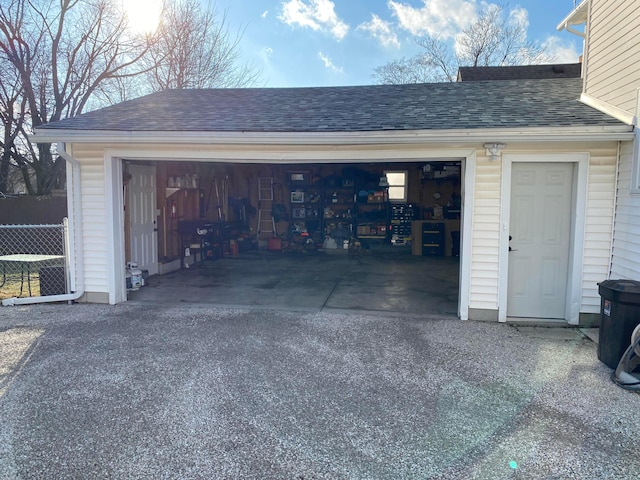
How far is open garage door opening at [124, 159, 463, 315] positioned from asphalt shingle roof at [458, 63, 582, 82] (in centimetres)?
464

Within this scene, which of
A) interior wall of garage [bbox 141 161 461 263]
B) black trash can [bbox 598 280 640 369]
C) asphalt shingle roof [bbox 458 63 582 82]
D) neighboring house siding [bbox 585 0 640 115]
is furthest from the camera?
asphalt shingle roof [bbox 458 63 582 82]

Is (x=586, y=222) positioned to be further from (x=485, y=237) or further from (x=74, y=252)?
(x=74, y=252)

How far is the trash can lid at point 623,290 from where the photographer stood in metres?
4.05

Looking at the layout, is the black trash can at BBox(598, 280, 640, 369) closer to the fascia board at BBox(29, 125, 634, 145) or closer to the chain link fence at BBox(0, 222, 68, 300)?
the fascia board at BBox(29, 125, 634, 145)

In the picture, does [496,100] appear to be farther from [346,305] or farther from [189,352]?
[189,352]

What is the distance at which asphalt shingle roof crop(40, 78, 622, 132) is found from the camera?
5.66 metres

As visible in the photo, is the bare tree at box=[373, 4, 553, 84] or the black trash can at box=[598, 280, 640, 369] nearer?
the black trash can at box=[598, 280, 640, 369]

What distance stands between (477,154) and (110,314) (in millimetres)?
5401

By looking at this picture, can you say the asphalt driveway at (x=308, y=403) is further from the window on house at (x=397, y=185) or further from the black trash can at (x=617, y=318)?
the window on house at (x=397, y=185)

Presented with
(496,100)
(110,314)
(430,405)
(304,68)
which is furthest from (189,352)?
(304,68)

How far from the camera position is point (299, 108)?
23.7ft

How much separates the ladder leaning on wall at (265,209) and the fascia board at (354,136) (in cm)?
742

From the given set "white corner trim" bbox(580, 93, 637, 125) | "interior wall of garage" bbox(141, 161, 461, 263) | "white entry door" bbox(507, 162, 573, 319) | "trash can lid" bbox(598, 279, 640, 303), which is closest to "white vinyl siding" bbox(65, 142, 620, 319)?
→ "white entry door" bbox(507, 162, 573, 319)

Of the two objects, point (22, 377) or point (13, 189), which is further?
point (13, 189)
